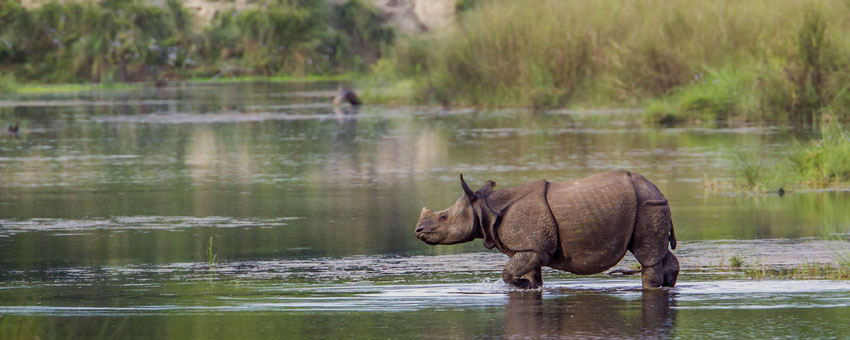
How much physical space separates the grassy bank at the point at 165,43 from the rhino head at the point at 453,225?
58969 millimetres

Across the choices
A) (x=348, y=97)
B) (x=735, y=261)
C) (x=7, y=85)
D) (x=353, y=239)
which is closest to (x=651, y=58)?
(x=348, y=97)

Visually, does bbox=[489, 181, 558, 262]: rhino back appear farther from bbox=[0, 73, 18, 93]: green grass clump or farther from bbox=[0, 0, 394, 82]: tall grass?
bbox=[0, 0, 394, 82]: tall grass

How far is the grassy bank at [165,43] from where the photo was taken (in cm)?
6831

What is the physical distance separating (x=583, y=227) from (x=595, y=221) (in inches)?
3.2

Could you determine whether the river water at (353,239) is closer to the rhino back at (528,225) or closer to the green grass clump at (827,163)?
the rhino back at (528,225)

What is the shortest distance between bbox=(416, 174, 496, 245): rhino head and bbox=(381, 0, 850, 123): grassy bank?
1784 centimetres

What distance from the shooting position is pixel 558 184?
32.6 ft

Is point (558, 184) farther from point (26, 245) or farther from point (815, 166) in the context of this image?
point (815, 166)

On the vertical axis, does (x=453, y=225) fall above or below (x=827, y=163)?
below

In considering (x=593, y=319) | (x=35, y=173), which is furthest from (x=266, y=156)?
(x=593, y=319)

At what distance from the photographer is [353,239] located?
522 inches

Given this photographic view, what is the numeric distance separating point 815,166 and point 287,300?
9.53m

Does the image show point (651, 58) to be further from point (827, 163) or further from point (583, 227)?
point (583, 227)

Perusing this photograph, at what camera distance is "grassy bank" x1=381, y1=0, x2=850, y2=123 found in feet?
91.4
